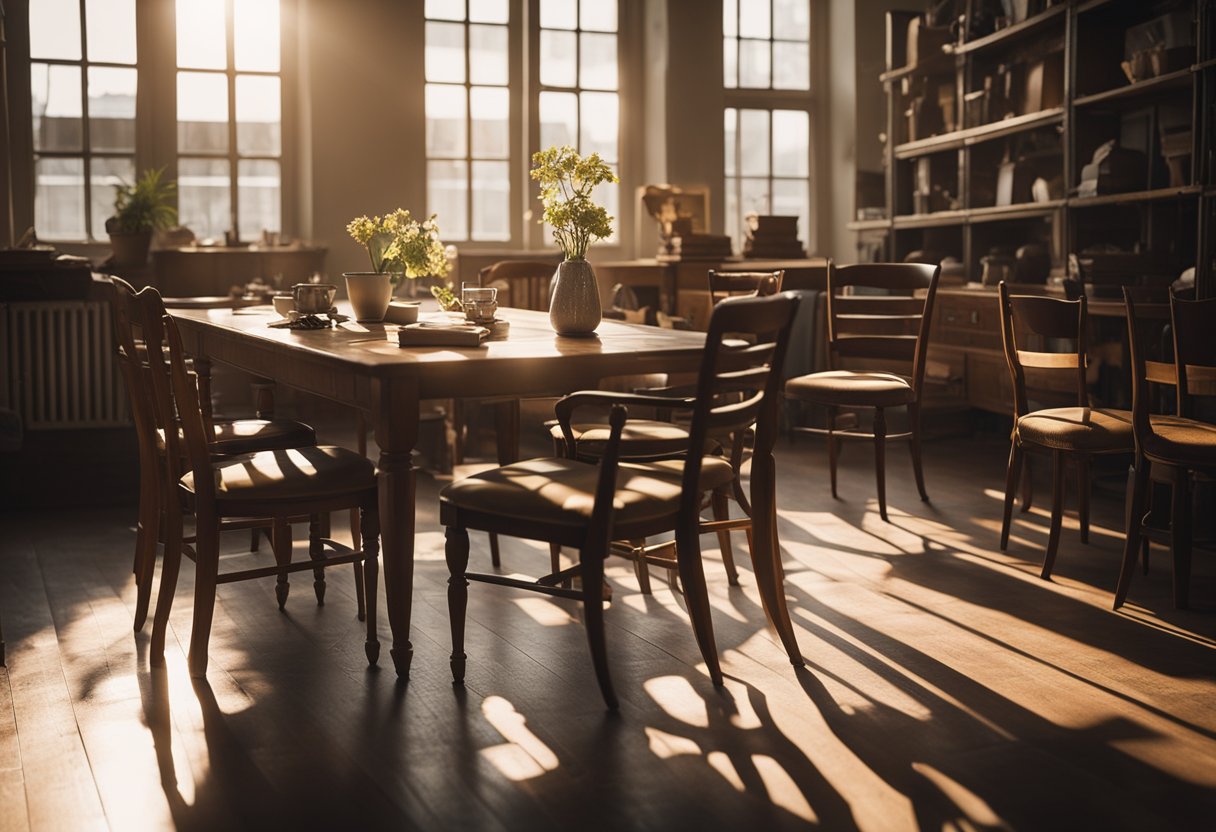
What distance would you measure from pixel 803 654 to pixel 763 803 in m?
0.96

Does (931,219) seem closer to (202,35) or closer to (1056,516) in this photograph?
(1056,516)

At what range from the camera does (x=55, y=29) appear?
8.20 meters

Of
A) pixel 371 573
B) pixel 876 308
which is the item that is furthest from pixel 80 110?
pixel 371 573

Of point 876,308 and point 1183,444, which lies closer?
point 1183,444

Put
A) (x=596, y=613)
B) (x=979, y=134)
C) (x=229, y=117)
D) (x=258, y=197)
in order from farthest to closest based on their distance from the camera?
(x=258, y=197)
(x=229, y=117)
(x=979, y=134)
(x=596, y=613)

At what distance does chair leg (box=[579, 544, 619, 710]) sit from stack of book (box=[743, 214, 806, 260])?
18.5 feet

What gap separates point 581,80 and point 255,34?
2.28 meters

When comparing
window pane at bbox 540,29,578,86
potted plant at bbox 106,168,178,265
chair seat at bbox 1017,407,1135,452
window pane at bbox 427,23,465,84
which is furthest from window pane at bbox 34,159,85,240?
chair seat at bbox 1017,407,1135,452

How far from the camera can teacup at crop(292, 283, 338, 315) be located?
12.7 feet

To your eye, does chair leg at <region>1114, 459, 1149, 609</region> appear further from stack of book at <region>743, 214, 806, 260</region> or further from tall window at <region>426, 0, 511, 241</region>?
tall window at <region>426, 0, 511, 241</region>

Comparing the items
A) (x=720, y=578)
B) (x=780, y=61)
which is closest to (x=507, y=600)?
(x=720, y=578)

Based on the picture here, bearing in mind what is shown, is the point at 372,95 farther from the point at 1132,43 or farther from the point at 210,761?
the point at 210,761

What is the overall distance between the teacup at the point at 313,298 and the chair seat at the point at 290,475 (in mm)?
679

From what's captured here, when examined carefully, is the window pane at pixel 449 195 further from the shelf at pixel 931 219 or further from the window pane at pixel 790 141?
the shelf at pixel 931 219
